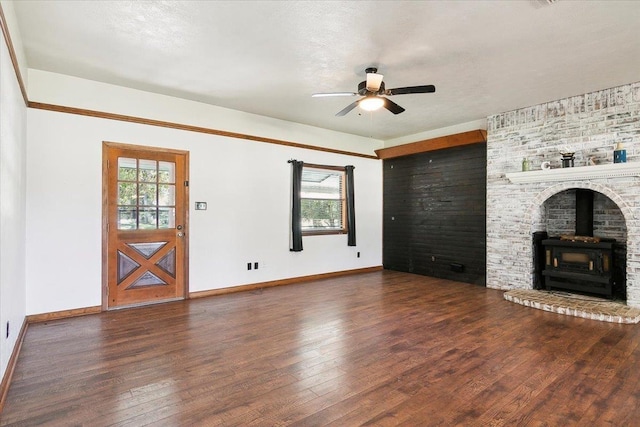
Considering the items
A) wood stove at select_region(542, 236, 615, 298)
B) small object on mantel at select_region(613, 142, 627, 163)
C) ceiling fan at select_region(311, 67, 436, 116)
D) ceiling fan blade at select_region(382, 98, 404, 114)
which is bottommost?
wood stove at select_region(542, 236, 615, 298)

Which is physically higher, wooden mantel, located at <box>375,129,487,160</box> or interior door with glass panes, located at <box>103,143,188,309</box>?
wooden mantel, located at <box>375,129,487,160</box>

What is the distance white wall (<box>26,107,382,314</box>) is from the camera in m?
3.92

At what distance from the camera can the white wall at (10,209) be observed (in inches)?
91.4

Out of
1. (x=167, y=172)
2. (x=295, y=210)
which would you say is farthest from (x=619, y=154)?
(x=167, y=172)

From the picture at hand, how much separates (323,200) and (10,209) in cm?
479

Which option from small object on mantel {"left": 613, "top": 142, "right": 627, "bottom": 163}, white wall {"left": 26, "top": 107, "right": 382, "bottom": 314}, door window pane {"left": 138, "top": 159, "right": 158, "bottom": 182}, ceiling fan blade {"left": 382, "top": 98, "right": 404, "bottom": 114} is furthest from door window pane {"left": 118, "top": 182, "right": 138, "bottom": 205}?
small object on mantel {"left": 613, "top": 142, "right": 627, "bottom": 163}

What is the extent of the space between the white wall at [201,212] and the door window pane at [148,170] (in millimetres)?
269

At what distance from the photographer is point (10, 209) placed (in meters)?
2.66

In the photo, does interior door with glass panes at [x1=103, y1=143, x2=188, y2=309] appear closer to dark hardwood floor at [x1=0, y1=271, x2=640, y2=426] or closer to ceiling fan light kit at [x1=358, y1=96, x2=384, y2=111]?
dark hardwood floor at [x1=0, y1=271, x2=640, y2=426]

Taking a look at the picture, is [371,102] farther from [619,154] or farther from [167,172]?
[619,154]

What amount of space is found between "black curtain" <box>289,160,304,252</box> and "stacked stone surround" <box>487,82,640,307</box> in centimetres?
324

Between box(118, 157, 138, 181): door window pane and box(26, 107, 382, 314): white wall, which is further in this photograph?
box(118, 157, 138, 181): door window pane

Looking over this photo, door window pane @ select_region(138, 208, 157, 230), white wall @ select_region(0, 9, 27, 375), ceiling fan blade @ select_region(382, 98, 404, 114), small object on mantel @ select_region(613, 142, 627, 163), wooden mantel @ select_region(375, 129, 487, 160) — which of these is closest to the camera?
white wall @ select_region(0, 9, 27, 375)

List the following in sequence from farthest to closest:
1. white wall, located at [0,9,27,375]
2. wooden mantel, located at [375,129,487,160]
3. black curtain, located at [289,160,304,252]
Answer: black curtain, located at [289,160,304,252]
wooden mantel, located at [375,129,487,160]
white wall, located at [0,9,27,375]
